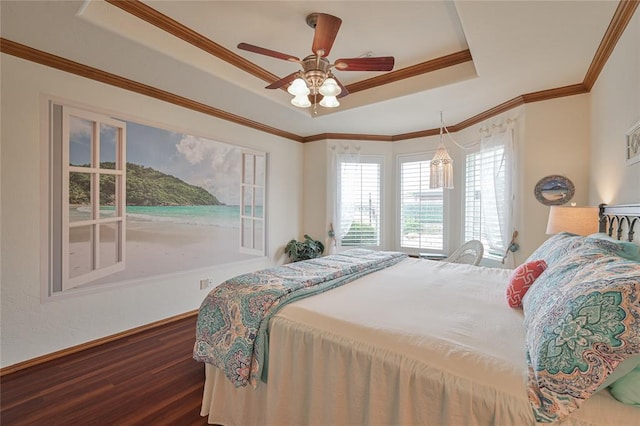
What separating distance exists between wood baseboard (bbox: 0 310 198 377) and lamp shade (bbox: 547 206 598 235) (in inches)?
152

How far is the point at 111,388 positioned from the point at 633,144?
3853mm

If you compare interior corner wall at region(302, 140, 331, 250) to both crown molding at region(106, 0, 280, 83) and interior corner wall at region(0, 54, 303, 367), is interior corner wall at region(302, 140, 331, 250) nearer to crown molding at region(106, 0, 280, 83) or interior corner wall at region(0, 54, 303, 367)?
crown molding at region(106, 0, 280, 83)

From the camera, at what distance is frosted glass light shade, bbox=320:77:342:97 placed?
2.13 m

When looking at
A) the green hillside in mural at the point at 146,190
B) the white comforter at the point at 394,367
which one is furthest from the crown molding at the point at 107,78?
the white comforter at the point at 394,367

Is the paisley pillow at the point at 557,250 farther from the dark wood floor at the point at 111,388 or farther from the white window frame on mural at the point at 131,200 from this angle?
the white window frame on mural at the point at 131,200

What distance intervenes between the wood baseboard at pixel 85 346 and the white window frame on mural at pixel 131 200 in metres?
0.49

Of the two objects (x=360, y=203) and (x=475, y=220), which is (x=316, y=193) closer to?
(x=360, y=203)

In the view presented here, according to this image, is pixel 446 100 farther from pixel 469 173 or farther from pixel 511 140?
pixel 469 173

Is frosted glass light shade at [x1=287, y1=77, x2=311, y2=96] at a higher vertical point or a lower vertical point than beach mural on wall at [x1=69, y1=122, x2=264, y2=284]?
higher

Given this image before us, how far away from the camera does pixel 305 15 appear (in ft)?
7.34

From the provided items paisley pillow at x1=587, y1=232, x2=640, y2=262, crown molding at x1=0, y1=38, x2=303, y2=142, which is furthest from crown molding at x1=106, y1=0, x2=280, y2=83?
paisley pillow at x1=587, y1=232, x2=640, y2=262

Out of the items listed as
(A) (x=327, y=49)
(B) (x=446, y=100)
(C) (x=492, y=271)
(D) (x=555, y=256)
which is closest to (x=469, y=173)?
(B) (x=446, y=100)

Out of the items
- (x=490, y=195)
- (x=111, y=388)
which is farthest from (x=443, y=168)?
(x=111, y=388)

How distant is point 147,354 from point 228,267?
1.44 m
